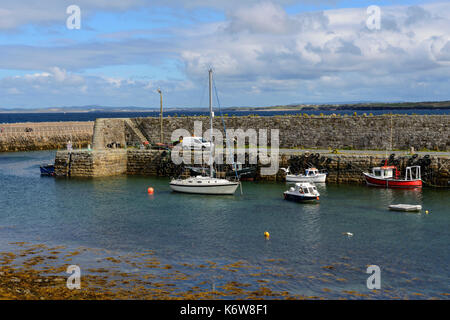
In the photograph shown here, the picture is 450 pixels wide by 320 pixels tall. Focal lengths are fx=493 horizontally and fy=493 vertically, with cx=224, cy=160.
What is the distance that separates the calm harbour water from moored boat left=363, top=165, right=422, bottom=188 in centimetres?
104

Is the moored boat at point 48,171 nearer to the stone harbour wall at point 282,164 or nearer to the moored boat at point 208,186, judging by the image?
the stone harbour wall at point 282,164

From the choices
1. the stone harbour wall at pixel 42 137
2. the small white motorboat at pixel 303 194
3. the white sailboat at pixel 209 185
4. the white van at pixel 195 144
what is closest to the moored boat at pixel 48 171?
the white van at pixel 195 144

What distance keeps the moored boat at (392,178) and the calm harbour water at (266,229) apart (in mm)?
1042

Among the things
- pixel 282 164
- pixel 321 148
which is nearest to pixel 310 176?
pixel 282 164

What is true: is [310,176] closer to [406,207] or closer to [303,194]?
[303,194]

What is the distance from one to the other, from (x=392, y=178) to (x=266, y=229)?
15781 mm

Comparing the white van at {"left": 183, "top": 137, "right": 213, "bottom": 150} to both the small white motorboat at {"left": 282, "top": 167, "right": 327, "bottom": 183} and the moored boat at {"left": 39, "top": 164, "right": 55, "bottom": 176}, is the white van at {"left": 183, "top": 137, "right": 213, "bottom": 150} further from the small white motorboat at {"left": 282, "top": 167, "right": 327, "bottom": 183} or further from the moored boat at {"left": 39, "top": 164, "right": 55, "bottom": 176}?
the moored boat at {"left": 39, "top": 164, "right": 55, "bottom": 176}

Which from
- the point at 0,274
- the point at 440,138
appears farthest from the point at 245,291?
the point at 440,138

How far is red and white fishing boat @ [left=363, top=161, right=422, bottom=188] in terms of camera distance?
3541cm

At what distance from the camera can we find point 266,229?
24203 mm

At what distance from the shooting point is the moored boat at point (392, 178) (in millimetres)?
35406

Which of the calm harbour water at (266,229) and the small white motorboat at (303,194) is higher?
the small white motorboat at (303,194)

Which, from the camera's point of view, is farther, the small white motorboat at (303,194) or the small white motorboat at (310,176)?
the small white motorboat at (310,176)

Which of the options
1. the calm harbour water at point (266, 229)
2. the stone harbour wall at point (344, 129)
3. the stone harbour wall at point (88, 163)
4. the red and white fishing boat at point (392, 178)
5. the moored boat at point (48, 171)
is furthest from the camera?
the moored boat at point (48, 171)
